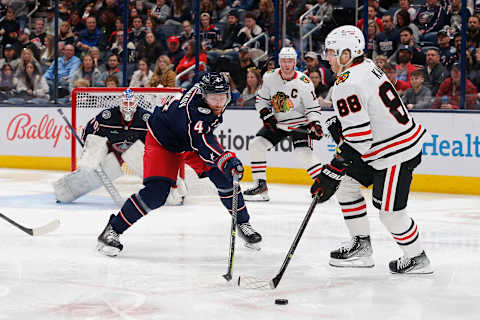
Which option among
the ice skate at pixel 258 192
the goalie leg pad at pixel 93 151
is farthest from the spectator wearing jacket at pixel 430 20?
the goalie leg pad at pixel 93 151

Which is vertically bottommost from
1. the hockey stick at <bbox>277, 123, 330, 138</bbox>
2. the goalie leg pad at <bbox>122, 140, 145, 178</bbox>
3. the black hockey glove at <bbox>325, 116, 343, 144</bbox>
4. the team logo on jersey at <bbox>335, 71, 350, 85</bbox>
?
the goalie leg pad at <bbox>122, 140, 145, 178</bbox>

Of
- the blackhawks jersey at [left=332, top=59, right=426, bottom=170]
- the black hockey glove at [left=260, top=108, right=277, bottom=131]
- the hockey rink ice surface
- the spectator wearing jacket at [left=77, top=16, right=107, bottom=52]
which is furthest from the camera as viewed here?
the spectator wearing jacket at [left=77, top=16, right=107, bottom=52]

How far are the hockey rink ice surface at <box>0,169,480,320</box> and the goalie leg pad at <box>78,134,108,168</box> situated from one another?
356 millimetres

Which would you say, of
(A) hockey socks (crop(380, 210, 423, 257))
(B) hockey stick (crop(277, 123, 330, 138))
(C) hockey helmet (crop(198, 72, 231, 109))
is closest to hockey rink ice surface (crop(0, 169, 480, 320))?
(A) hockey socks (crop(380, 210, 423, 257))

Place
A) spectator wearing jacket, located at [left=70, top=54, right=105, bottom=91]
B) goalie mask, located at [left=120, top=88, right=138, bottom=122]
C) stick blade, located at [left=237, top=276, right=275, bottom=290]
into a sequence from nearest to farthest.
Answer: stick blade, located at [left=237, top=276, right=275, bottom=290], goalie mask, located at [left=120, top=88, right=138, bottom=122], spectator wearing jacket, located at [left=70, top=54, right=105, bottom=91]

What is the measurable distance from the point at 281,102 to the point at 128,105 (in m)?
1.23

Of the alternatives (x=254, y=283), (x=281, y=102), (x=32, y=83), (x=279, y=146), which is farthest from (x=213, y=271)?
(x=32, y=83)

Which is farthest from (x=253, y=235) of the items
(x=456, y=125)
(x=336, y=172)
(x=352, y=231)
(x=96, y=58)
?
(x=96, y=58)

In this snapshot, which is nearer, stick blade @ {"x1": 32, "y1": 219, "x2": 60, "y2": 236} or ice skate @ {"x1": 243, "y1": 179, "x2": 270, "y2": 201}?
stick blade @ {"x1": 32, "y1": 219, "x2": 60, "y2": 236}

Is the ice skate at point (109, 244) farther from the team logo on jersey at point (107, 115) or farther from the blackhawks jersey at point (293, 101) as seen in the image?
the blackhawks jersey at point (293, 101)

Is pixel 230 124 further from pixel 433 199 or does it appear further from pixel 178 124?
pixel 178 124

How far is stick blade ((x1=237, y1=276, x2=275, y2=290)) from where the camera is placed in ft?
10.9

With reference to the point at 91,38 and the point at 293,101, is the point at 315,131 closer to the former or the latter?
the point at 293,101

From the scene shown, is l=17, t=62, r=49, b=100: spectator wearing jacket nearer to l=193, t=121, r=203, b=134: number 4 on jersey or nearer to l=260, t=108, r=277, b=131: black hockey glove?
l=260, t=108, r=277, b=131: black hockey glove
